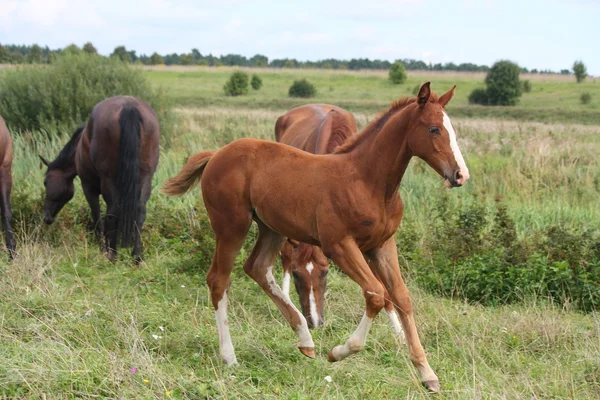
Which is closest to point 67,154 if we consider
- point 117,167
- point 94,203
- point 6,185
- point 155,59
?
point 94,203

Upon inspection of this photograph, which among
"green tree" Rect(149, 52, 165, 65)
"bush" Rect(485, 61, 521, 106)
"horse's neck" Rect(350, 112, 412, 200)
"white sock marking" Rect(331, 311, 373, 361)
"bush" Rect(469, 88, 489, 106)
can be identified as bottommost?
"green tree" Rect(149, 52, 165, 65)

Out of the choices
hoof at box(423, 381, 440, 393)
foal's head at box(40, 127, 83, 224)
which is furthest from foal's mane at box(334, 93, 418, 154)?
foal's head at box(40, 127, 83, 224)

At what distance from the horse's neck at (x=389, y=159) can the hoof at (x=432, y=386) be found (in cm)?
120

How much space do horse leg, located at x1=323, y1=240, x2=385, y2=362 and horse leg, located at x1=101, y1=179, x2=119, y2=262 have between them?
4.86 meters

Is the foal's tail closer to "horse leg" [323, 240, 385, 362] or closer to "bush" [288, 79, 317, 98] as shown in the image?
"horse leg" [323, 240, 385, 362]

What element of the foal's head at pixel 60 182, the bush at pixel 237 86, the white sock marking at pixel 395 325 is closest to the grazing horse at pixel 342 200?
the white sock marking at pixel 395 325

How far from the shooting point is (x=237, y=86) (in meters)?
50.7

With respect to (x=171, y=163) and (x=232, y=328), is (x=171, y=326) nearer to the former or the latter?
(x=232, y=328)

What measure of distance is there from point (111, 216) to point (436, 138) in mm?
5593

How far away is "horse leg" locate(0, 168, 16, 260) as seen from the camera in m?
8.74

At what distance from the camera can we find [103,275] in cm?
785

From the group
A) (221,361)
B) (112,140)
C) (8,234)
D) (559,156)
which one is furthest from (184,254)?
(559,156)

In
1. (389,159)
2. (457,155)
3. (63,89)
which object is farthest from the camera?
(63,89)

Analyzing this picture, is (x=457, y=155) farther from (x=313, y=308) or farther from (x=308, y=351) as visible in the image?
(x=313, y=308)
